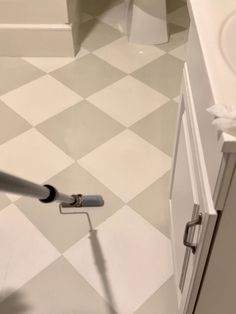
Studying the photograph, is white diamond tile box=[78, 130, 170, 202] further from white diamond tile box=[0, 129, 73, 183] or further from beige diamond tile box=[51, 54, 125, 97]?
beige diamond tile box=[51, 54, 125, 97]

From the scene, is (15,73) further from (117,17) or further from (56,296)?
(56,296)

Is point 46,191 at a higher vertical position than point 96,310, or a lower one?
higher

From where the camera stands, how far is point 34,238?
A: 1339 millimetres

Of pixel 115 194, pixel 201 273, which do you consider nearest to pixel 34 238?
pixel 115 194

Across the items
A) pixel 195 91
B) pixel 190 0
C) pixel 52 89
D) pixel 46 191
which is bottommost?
pixel 52 89

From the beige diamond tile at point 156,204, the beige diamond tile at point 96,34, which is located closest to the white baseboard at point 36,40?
the beige diamond tile at point 96,34

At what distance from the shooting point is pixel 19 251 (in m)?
1.30

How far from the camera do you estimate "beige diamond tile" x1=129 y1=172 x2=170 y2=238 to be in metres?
1.38

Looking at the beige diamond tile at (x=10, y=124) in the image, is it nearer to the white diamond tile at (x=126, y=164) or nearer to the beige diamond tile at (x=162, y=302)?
the white diamond tile at (x=126, y=164)

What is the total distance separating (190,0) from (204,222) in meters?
0.49

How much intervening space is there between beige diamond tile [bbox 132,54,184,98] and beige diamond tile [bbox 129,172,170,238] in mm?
537

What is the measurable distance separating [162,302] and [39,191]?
1.83 feet

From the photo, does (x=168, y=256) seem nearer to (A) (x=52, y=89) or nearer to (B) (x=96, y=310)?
(B) (x=96, y=310)

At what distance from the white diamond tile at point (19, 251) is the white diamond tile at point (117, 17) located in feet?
4.30
